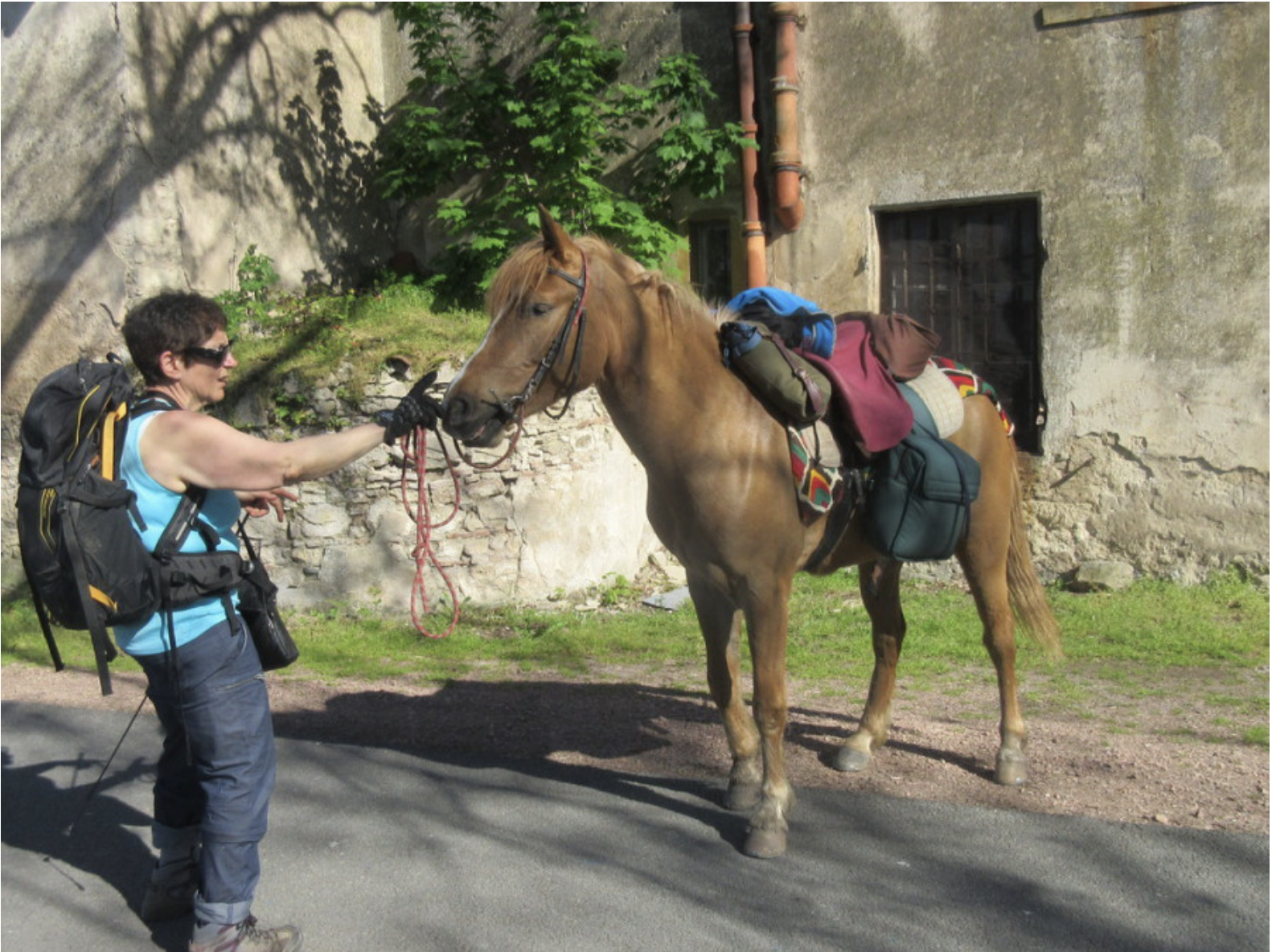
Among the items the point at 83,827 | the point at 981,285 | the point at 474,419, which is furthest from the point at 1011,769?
the point at 981,285

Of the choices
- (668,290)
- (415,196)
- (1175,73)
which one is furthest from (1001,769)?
(415,196)

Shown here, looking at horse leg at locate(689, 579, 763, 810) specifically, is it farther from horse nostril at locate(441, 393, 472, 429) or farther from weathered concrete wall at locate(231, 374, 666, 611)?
weathered concrete wall at locate(231, 374, 666, 611)

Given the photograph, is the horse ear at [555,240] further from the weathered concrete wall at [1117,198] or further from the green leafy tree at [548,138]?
the weathered concrete wall at [1117,198]

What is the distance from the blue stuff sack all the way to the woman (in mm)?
1860

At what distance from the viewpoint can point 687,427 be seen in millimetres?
3715

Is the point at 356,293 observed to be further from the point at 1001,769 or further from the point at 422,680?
the point at 1001,769

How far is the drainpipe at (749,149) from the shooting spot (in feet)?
28.3

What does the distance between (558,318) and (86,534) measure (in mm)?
1534

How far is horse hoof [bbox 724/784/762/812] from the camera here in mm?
4090

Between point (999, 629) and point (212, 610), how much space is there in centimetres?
315

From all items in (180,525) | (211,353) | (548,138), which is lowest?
(180,525)

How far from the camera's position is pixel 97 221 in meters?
8.32

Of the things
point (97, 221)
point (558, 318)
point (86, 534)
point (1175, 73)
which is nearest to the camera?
point (86, 534)

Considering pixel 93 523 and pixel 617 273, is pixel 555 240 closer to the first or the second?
pixel 617 273
